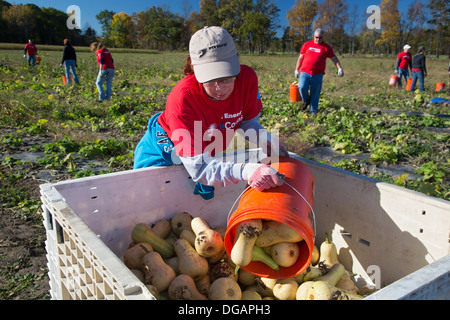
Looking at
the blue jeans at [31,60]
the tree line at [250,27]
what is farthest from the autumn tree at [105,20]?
the blue jeans at [31,60]

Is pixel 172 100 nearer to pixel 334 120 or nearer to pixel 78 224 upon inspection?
pixel 78 224

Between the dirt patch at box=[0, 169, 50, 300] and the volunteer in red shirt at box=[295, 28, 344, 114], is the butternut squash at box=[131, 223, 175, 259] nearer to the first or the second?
the dirt patch at box=[0, 169, 50, 300]

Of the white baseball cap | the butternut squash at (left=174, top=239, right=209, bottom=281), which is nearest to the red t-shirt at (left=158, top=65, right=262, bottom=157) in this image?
the white baseball cap

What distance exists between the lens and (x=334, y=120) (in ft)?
26.5

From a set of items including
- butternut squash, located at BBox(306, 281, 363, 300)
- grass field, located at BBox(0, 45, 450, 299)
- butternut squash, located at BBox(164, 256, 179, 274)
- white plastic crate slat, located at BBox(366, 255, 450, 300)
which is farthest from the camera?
grass field, located at BBox(0, 45, 450, 299)

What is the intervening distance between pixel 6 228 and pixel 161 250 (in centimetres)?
185

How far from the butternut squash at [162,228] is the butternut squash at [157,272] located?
0.37 meters

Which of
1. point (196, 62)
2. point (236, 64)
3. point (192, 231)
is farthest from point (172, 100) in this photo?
point (192, 231)

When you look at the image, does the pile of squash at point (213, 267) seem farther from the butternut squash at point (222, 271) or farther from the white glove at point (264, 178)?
the white glove at point (264, 178)

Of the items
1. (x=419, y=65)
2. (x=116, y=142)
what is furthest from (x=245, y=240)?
(x=419, y=65)

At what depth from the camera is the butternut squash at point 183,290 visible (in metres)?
1.92

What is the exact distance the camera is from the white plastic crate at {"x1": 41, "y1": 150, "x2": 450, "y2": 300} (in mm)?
1306

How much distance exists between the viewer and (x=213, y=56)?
2.01 m

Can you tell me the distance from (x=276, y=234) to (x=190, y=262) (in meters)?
0.55
